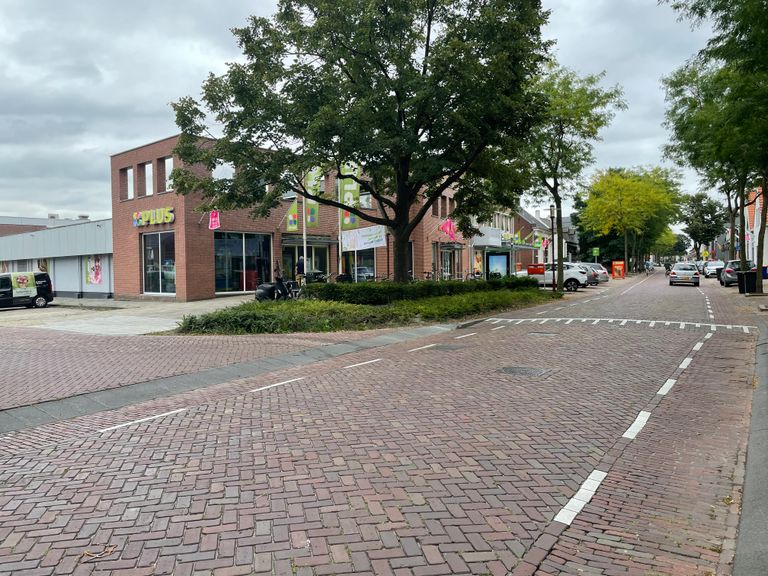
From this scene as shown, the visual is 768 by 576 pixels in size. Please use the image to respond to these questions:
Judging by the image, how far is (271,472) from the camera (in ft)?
16.1

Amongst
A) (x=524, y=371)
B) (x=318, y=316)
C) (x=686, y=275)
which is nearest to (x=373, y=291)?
(x=318, y=316)

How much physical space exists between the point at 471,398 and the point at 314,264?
2570cm

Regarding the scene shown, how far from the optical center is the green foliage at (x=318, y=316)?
1567cm

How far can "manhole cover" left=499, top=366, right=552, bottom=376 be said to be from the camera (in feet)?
30.3

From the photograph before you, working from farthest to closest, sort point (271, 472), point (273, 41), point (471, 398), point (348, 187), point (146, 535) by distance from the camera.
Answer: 1. point (348, 187)
2. point (273, 41)
3. point (471, 398)
4. point (271, 472)
5. point (146, 535)

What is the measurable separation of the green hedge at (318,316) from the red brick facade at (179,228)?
31.6ft

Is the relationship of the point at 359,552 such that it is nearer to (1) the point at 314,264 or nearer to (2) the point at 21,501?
(2) the point at 21,501

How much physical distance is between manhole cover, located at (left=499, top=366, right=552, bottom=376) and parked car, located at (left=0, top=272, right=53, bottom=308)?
1039 inches

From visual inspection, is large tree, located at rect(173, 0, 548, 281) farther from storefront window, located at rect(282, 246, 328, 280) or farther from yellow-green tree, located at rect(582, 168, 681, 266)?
yellow-green tree, located at rect(582, 168, 681, 266)

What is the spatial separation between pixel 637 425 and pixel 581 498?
93.8 inches

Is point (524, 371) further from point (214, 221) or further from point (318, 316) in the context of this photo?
point (214, 221)

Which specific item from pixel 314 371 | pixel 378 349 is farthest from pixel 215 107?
pixel 314 371

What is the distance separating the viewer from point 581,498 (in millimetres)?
4457

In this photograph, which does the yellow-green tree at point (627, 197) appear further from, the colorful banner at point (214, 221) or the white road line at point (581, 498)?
the white road line at point (581, 498)
